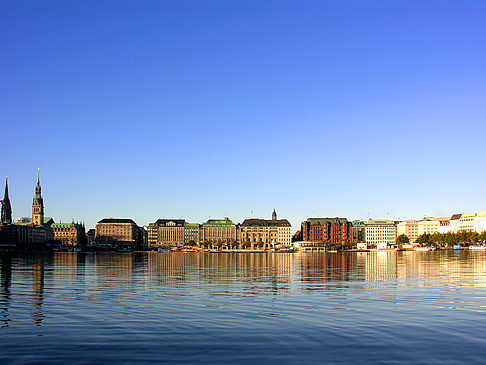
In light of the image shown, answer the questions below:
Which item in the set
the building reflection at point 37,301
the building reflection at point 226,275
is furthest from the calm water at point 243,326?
the building reflection at point 226,275

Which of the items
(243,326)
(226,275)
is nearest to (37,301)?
(243,326)

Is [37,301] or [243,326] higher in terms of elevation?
[243,326]

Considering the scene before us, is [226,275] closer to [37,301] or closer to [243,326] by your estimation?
[37,301]

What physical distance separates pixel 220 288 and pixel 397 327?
20837 millimetres

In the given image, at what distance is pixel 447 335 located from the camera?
22.6m

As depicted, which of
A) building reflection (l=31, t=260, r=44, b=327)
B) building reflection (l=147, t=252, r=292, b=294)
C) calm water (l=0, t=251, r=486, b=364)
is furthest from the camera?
building reflection (l=147, t=252, r=292, b=294)

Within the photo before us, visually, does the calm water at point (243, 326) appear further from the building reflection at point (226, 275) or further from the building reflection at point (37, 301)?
the building reflection at point (226, 275)

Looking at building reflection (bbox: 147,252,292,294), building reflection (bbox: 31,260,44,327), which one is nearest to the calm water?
building reflection (bbox: 31,260,44,327)

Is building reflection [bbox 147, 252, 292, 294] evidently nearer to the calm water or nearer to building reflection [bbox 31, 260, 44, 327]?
the calm water

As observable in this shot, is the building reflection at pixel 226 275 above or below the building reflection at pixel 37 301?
below

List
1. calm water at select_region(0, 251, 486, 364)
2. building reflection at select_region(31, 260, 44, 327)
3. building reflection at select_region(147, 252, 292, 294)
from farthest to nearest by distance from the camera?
building reflection at select_region(147, 252, 292, 294)
building reflection at select_region(31, 260, 44, 327)
calm water at select_region(0, 251, 486, 364)

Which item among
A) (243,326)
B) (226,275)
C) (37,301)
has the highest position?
(243,326)

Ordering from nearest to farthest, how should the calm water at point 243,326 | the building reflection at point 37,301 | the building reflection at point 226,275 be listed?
1. the calm water at point 243,326
2. the building reflection at point 37,301
3. the building reflection at point 226,275

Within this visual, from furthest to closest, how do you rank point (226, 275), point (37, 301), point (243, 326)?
point (226, 275) → point (37, 301) → point (243, 326)
